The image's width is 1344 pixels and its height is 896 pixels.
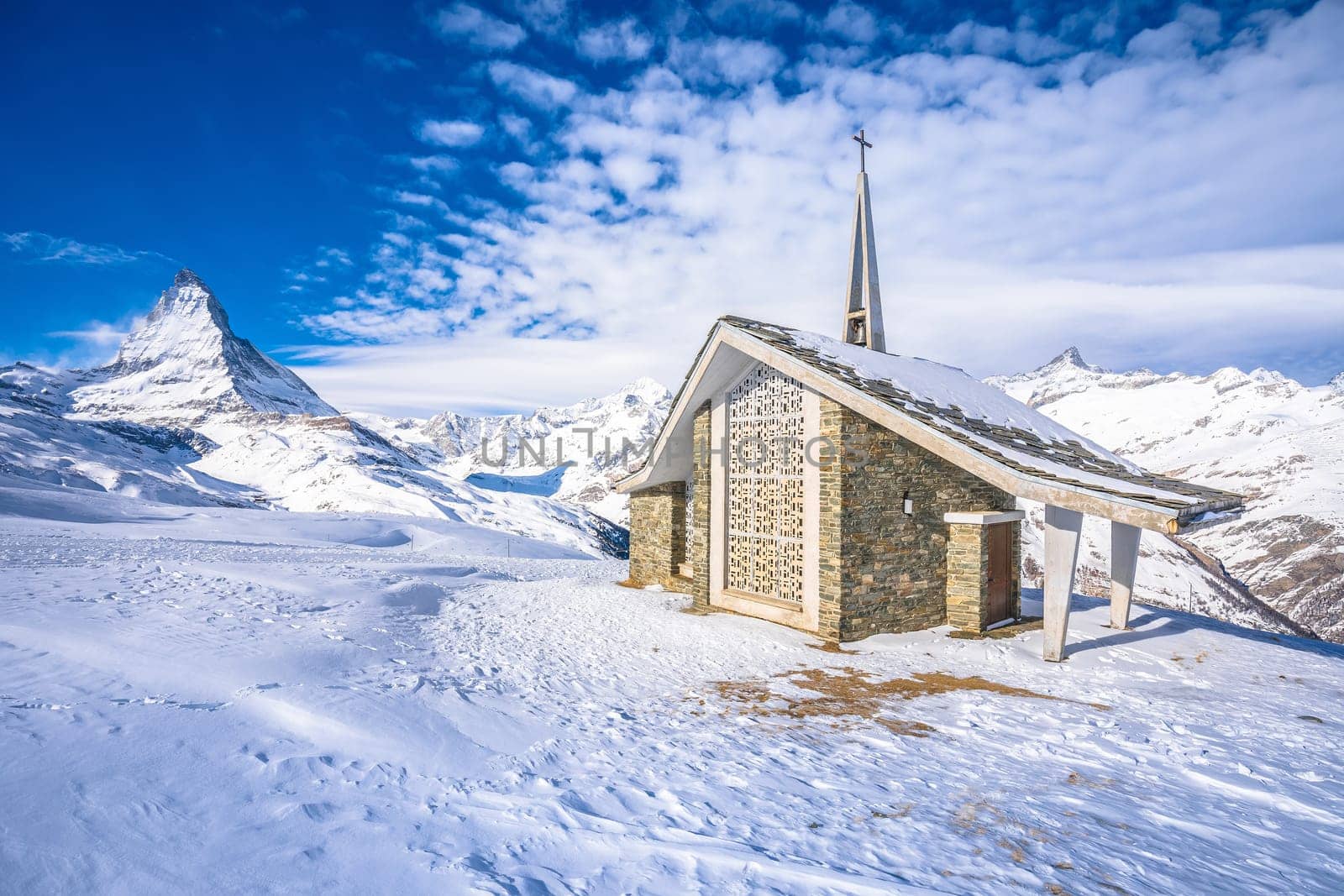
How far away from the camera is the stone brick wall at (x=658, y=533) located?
13.8 metres

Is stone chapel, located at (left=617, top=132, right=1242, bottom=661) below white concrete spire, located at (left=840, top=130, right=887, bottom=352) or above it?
below

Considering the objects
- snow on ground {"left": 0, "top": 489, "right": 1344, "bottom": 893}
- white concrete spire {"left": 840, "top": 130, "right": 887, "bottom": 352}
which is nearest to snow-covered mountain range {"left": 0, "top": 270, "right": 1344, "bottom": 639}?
white concrete spire {"left": 840, "top": 130, "right": 887, "bottom": 352}

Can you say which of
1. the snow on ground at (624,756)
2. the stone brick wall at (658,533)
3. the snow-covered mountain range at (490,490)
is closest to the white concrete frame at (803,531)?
the snow on ground at (624,756)

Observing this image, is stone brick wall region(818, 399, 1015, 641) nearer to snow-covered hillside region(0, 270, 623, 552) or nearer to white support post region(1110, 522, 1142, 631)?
white support post region(1110, 522, 1142, 631)

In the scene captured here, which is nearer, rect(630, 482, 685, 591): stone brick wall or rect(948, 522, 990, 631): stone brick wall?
rect(948, 522, 990, 631): stone brick wall

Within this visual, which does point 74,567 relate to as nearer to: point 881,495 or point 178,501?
point 881,495

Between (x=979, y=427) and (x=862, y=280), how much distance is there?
18.7ft

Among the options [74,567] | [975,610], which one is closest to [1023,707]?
[975,610]

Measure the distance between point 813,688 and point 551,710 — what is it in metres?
3.07

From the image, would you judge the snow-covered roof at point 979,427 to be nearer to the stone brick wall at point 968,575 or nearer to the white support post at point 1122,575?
the white support post at point 1122,575

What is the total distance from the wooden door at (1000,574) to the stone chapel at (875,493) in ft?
0.12

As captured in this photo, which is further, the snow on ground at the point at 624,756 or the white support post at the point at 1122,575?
the white support post at the point at 1122,575

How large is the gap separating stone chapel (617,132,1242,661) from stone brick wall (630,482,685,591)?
222 cm

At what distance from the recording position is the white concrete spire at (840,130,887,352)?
14.0 meters
